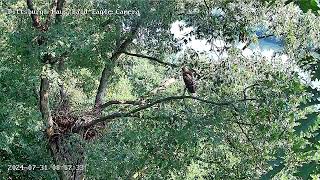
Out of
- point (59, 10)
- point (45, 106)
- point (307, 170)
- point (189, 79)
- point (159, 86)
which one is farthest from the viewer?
point (159, 86)

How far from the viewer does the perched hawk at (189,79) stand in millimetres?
6266

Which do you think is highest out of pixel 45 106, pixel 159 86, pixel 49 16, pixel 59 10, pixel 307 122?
pixel 59 10

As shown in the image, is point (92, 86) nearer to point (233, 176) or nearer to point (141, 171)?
point (141, 171)

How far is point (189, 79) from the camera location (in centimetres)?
638

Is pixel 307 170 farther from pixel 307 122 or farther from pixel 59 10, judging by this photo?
pixel 59 10

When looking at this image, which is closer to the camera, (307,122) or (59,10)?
(307,122)

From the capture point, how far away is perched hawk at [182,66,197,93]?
6.27m

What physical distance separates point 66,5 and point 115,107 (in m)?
2.03

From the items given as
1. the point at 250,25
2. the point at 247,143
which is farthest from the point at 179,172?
the point at 250,25

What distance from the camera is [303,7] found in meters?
1.03

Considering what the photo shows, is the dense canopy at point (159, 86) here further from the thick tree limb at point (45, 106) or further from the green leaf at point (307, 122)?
the green leaf at point (307, 122)

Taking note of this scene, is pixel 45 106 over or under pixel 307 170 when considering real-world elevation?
over

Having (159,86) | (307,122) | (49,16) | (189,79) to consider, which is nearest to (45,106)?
(49,16)

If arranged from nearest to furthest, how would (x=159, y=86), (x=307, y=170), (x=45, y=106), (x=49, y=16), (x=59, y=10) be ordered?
(x=307, y=170) → (x=49, y=16) → (x=59, y=10) → (x=45, y=106) → (x=159, y=86)
